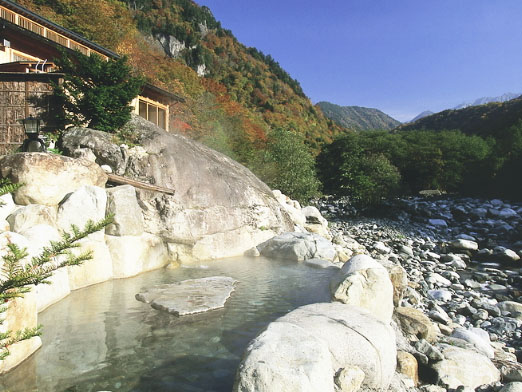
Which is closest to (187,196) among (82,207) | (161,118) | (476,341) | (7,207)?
(82,207)

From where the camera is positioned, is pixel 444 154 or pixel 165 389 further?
pixel 444 154

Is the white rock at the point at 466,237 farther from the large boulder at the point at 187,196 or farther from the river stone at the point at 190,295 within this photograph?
the river stone at the point at 190,295

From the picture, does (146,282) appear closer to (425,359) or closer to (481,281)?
(425,359)

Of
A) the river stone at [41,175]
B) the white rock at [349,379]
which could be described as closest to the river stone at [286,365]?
the white rock at [349,379]

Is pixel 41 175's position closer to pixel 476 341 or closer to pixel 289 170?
pixel 476 341

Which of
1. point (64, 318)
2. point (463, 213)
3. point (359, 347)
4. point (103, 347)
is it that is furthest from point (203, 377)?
point (463, 213)

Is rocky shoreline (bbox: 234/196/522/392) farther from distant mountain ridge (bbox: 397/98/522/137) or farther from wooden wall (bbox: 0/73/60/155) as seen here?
distant mountain ridge (bbox: 397/98/522/137)

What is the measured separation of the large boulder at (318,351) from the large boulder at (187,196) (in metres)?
5.73

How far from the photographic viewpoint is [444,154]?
32938 millimetres

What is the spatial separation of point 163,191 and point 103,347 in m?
5.75

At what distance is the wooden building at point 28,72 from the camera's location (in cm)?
1135

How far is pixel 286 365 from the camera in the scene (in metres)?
3.31

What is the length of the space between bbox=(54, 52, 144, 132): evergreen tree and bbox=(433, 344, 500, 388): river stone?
10.3 meters

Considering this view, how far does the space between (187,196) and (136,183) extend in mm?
1489
